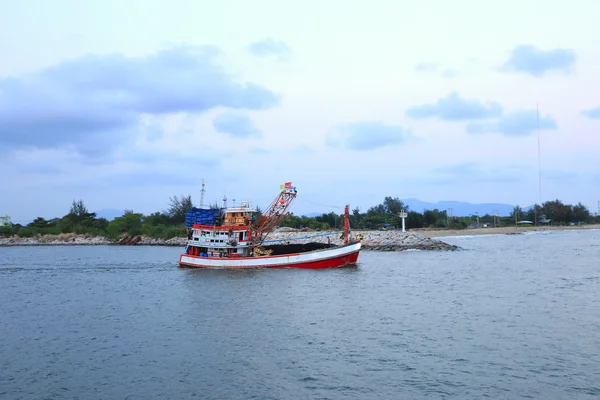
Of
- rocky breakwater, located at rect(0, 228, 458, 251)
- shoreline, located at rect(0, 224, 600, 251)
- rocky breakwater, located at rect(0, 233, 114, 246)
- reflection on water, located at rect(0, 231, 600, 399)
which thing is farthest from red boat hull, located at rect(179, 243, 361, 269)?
rocky breakwater, located at rect(0, 233, 114, 246)

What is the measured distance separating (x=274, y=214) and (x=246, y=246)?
→ 4753mm

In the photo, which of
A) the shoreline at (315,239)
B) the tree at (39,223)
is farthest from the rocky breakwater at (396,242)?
the tree at (39,223)

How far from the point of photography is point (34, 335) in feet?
91.5

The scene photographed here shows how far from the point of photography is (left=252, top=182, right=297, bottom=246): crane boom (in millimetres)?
57281

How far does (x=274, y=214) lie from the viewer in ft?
190

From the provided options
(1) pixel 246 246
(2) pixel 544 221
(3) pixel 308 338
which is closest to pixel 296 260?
(1) pixel 246 246

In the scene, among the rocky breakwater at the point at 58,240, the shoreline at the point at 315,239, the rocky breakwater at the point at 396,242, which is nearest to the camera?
the rocky breakwater at the point at 396,242

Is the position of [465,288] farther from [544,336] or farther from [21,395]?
[21,395]

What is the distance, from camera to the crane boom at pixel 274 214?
→ 57281mm

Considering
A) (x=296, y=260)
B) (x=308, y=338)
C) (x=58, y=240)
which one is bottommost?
(x=308, y=338)

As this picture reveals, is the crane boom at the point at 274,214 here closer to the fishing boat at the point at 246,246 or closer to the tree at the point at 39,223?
the fishing boat at the point at 246,246

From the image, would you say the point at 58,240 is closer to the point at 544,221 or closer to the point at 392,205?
the point at 392,205

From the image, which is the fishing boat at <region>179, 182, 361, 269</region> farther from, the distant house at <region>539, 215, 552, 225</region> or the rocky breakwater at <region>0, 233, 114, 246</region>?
the distant house at <region>539, 215, 552, 225</region>

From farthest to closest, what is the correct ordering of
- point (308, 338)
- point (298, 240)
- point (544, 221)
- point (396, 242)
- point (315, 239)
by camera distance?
point (544, 221) → point (315, 239) → point (298, 240) → point (396, 242) → point (308, 338)
